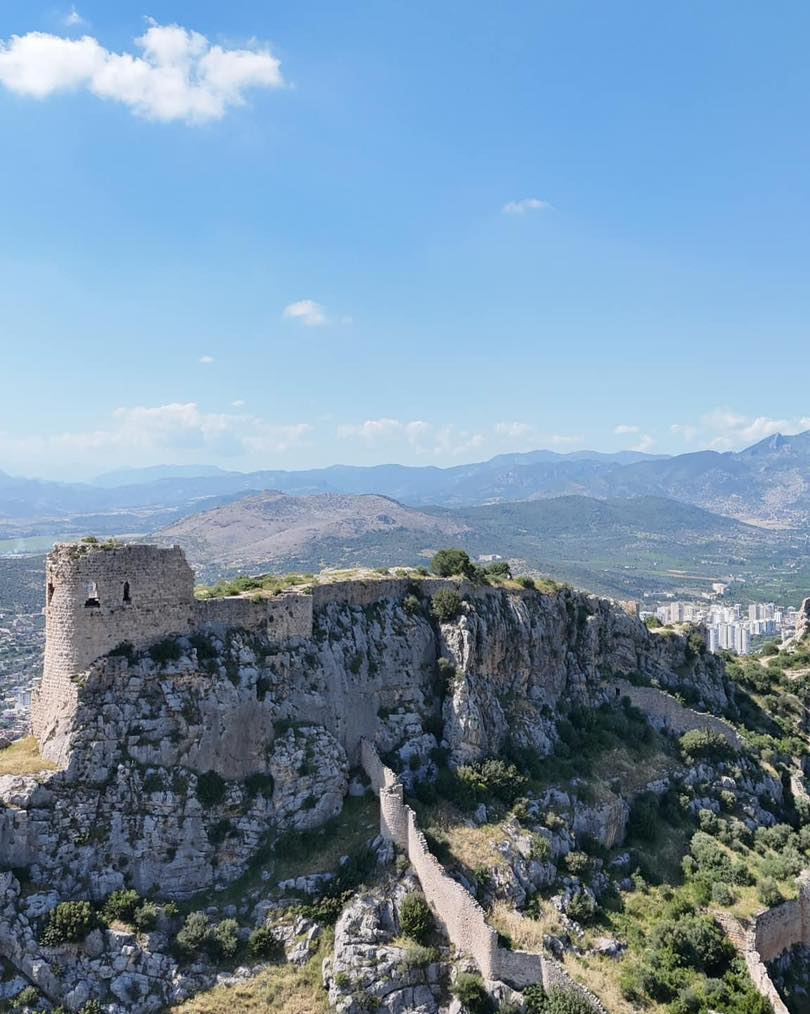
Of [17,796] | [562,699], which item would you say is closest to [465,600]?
[562,699]

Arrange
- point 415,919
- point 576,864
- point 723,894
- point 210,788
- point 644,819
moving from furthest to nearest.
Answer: point 644,819 → point 723,894 → point 576,864 → point 210,788 → point 415,919

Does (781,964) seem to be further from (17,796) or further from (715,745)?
(17,796)

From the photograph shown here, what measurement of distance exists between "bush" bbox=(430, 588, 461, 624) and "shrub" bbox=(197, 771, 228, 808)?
15.4 metres

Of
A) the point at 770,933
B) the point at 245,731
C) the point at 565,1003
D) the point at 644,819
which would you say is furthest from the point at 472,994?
the point at 644,819

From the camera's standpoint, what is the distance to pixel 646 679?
5494 cm

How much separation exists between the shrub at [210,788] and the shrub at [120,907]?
428 centimetres

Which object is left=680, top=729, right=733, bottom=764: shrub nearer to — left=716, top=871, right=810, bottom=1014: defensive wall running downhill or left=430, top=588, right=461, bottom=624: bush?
left=716, top=871, right=810, bottom=1014: defensive wall running downhill

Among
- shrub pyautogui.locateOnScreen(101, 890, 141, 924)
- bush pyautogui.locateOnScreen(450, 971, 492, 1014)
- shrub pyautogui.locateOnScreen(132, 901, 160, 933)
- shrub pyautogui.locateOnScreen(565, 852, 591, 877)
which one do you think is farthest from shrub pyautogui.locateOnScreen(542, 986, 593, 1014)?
shrub pyautogui.locateOnScreen(101, 890, 141, 924)

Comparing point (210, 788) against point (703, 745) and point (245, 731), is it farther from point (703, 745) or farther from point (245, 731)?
point (703, 745)

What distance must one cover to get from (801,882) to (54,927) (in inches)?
1327

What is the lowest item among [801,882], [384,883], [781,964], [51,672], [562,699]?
[781,964]

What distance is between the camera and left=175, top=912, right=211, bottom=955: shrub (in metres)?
30.3

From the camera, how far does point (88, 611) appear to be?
34.2 metres

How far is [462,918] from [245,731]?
38.8ft
